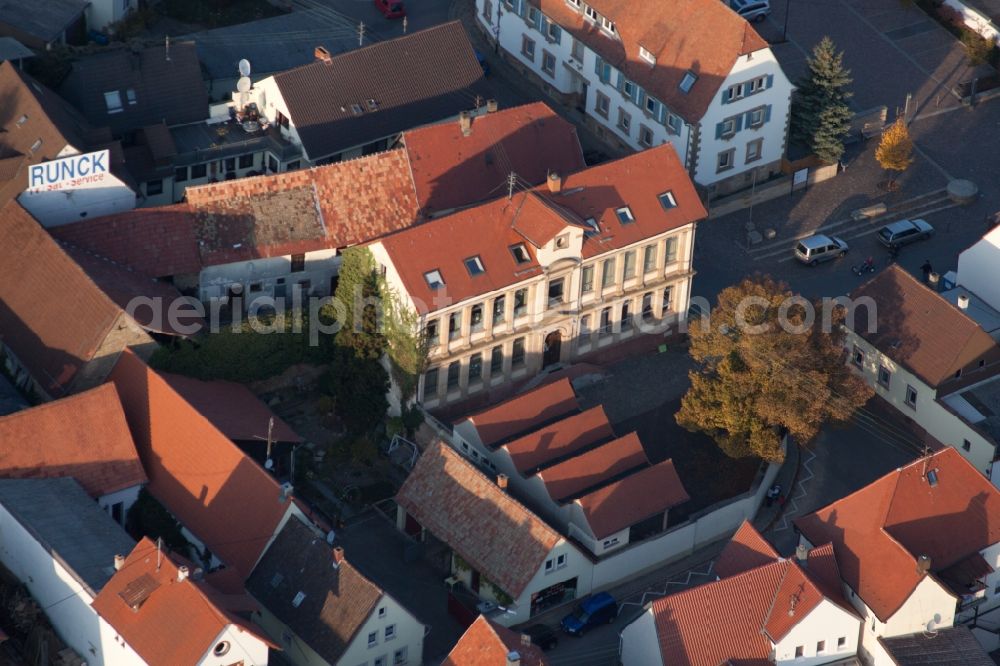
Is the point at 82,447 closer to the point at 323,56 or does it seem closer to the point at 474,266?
the point at 474,266

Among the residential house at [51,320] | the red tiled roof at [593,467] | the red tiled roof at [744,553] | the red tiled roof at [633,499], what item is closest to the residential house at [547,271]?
the red tiled roof at [593,467]

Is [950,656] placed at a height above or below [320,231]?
below

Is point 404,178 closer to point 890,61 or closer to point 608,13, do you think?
point 608,13

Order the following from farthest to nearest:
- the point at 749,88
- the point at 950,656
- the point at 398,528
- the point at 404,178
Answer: the point at 749,88
the point at 404,178
the point at 398,528
the point at 950,656

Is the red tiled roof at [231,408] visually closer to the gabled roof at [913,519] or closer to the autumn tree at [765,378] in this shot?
the autumn tree at [765,378]

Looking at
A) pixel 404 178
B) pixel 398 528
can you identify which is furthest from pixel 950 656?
pixel 404 178

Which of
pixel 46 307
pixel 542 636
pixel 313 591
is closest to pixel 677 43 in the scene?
pixel 542 636

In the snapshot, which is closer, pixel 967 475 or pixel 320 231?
pixel 967 475
